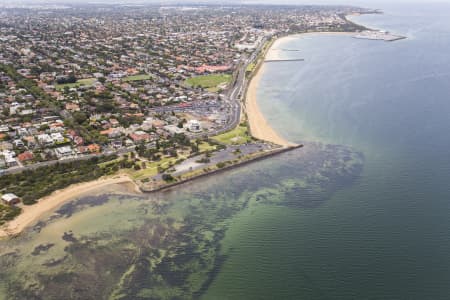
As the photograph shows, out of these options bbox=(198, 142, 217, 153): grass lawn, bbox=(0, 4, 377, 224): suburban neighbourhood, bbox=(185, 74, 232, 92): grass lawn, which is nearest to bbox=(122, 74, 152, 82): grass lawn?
bbox=(0, 4, 377, 224): suburban neighbourhood

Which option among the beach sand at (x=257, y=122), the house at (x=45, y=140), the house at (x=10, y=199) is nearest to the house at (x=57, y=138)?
the house at (x=45, y=140)

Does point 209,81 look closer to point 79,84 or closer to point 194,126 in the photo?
point 79,84

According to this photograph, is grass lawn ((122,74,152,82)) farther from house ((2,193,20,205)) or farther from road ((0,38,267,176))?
house ((2,193,20,205))

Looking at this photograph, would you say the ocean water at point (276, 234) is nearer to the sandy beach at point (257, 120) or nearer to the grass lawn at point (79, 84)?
the sandy beach at point (257, 120)

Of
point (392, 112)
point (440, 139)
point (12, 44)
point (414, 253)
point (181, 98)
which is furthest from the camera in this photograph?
point (12, 44)

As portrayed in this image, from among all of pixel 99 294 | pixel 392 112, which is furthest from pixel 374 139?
pixel 99 294

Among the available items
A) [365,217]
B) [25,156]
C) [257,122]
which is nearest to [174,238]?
[365,217]

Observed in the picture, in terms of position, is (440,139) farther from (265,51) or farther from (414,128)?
(265,51)
